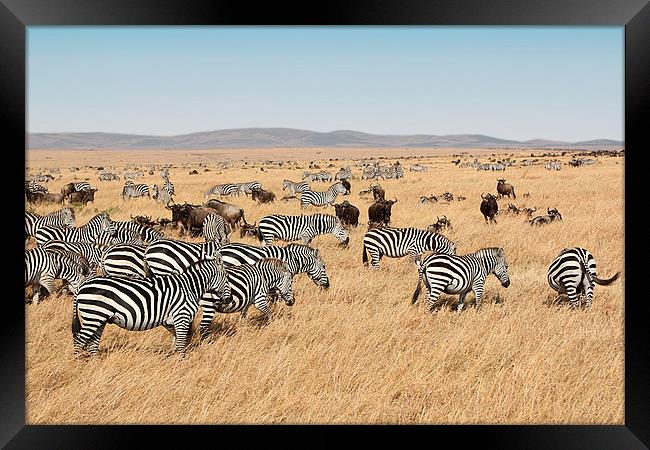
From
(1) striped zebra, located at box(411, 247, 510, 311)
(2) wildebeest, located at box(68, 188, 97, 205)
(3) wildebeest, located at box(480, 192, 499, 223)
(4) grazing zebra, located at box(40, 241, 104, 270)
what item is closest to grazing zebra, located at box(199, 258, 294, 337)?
(1) striped zebra, located at box(411, 247, 510, 311)

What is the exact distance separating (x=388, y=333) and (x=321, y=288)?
2520mm

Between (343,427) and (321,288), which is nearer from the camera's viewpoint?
(343,427)

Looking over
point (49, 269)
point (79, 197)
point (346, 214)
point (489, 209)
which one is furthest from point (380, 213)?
point (79, 197)

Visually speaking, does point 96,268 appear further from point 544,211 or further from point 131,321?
point 544,211

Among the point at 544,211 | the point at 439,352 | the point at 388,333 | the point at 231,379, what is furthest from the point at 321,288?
the point at 544,211

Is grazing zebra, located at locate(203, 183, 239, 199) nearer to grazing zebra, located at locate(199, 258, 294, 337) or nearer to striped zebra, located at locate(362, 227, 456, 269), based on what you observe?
striped zebra, located at locate(362, 227, 456, 269)

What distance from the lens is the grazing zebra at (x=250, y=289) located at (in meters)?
8.05

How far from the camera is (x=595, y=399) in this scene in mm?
6684

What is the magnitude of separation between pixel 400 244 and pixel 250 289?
5.37 meters

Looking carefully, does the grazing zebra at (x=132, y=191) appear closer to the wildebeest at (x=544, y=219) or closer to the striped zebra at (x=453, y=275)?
the wildebeest at (x=544, y=219)

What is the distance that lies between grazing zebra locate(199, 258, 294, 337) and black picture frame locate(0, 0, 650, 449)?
3197mm

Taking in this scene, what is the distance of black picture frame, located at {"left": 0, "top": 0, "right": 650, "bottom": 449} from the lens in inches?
185
